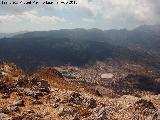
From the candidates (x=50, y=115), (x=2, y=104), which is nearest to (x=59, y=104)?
(x=50, y=115)

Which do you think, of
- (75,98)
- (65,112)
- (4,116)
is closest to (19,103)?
(4,116)

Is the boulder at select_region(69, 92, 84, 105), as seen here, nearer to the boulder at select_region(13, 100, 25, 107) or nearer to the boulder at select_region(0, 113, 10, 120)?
the boulder at select_region(13, 100, 25, 107)

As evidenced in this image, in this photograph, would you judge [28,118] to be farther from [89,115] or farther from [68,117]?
[89,115]

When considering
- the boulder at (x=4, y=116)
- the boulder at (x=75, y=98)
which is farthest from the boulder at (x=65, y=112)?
the boulder at (x=4, y=116)

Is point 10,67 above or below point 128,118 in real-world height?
above

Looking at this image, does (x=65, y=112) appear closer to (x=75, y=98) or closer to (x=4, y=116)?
(x=75, y=98)

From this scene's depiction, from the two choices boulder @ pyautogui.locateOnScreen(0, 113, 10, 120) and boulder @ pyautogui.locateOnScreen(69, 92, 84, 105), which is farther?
boulder @ pyautogui.locateOnScreen(69, 92, 84, 105)

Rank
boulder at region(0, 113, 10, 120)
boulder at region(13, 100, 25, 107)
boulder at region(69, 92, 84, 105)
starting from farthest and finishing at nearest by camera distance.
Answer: boulder at region(69, 92, 84, 105)
boulder at region(13, 100, 25, 107)
boulder at region(0, 113, 10, 120)

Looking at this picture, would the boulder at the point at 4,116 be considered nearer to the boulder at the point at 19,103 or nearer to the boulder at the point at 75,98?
the boulder at the point at 19,103

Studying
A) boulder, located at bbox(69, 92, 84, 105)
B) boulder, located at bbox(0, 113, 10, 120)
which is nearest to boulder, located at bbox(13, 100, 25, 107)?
boulder, located at bbox(0, 113, 10, 120)

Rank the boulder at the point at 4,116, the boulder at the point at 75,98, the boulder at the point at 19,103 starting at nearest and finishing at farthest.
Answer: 1. the boulder at the point at 4,116
2. the boulder at the point at 19,103
3. the boulder at the point at 75,98

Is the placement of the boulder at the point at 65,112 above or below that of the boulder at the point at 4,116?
below
